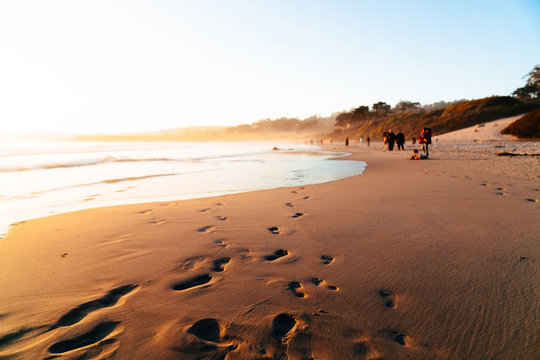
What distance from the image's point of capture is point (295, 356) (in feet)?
4.71

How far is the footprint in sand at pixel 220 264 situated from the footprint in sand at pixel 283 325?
863 millimetres

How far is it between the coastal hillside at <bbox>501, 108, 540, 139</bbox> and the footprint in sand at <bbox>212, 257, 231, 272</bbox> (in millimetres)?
31849

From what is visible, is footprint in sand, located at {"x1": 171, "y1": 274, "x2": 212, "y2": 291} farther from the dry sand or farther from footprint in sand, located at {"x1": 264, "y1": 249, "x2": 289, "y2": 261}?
footprint in sand, located at {"x1": 264, "y1": 249, "x2": 289, "y2": 261}

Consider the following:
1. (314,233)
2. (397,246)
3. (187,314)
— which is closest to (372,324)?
(187,314)

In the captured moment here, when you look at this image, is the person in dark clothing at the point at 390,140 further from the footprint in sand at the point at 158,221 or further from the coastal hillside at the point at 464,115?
the coastal hillside at the point at 464,115

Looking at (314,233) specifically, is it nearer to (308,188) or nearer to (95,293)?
(95,293)

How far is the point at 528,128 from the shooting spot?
80.7ft

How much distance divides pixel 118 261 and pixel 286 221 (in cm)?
221

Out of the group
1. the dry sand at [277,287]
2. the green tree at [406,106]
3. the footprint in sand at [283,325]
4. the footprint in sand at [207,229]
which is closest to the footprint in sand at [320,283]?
the dry sand at [277,287]

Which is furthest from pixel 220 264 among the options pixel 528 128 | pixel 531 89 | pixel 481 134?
pixel 531 89

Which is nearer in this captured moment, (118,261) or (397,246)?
(118,261)

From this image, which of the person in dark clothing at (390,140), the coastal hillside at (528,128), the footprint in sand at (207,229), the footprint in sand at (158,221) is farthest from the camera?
the coastal hillside at (528,128)

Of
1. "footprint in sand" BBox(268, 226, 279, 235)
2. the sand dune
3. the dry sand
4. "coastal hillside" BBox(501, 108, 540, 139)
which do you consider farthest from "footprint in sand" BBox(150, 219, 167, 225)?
the sand dune

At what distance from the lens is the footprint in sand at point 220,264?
2.44 m
